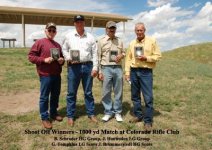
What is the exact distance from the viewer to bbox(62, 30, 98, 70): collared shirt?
6172 millimetres

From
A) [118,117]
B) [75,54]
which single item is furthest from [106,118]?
[75,54]

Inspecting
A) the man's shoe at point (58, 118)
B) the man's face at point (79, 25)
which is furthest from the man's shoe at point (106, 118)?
the man's face at point (79, 25)

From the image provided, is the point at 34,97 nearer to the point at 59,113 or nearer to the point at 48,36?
the point at 59,113

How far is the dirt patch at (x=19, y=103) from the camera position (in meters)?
7.59

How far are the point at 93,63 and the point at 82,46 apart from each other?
18.5 inches

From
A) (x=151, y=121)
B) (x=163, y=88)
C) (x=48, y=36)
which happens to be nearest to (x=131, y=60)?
(x=151, y=121)

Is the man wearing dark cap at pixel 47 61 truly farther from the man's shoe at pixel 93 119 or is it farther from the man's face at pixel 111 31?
the man's face at pixel 111 31

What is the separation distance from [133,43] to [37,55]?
7.28 feet

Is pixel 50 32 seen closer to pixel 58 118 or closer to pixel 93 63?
pixel 93 63

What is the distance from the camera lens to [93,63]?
20.7 feet

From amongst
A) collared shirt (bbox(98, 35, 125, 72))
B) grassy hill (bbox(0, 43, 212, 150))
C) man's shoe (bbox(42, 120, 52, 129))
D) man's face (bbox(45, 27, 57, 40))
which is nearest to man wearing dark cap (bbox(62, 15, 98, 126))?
collared shirt (bbox(98, 35, 125, 72))

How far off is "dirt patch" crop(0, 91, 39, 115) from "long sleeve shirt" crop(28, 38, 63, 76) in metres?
1.90

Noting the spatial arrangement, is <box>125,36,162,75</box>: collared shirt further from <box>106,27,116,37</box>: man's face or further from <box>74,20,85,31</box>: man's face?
<box>74,20,85,31</box>: man's face

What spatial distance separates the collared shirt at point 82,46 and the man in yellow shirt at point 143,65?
2.78 ft
